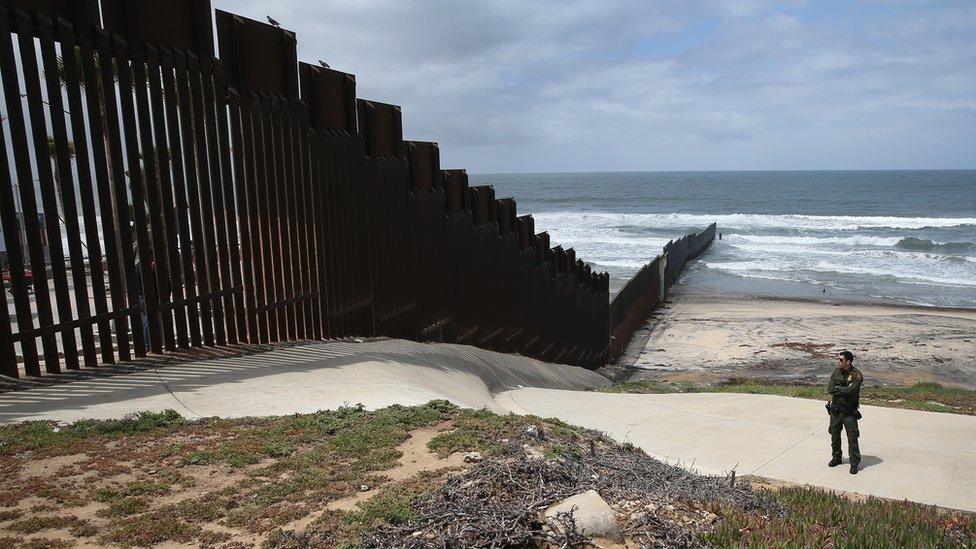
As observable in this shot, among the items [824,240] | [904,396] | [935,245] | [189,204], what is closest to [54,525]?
[189,204]

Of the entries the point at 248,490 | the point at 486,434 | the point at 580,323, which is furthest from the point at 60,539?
the point at 580,323

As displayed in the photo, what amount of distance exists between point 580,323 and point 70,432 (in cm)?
1535

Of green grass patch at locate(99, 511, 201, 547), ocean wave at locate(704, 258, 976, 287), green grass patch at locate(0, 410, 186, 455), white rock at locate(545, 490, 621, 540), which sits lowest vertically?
ocean wave at locate(704, 258, 976, 287)

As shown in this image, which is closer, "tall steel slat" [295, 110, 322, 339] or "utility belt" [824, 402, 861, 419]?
"utility belt" [824, 402, 861, 419]

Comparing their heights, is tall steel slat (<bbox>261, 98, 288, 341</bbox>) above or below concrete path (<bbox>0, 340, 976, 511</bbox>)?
above

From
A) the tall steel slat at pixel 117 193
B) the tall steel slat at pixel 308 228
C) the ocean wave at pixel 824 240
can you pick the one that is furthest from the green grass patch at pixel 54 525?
the ocean wave at pixel 824 240

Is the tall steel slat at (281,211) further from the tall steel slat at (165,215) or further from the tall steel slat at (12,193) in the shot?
the tall steel slat at (12,193)

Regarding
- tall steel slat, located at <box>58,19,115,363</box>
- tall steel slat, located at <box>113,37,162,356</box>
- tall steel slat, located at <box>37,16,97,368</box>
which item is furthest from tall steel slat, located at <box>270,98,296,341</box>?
tall steel slat, located at <box>37,16,97,368</box>

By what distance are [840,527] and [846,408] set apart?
3.29 meters

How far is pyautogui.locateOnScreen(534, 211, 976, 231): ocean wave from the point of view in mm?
65438

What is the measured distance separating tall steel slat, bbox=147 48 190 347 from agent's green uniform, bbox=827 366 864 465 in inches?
297

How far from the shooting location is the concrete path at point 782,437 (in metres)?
7.47

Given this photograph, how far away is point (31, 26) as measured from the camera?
6.38 metres

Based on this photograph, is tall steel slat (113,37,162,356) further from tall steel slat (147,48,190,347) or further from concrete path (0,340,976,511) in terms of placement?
concrete path (0,340,976,511)
